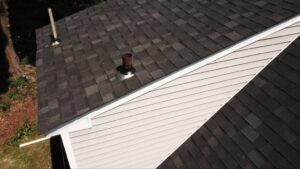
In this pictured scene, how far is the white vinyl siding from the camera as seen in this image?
6.66 meters

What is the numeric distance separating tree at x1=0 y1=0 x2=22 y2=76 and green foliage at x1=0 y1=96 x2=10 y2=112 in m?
2.19

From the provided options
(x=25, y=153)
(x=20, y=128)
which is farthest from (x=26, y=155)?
(x=20, y=128)

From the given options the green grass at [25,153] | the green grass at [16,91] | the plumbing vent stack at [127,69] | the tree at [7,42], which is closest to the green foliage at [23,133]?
the green grass at [25,153]

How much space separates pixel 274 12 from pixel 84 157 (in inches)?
224

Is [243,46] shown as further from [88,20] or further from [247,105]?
[88,20]

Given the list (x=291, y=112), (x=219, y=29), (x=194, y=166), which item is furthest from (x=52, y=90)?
(x=291, y=112)

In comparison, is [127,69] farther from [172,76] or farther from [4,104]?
[4,104]

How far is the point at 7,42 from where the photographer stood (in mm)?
16641

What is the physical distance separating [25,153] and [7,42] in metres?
7.38

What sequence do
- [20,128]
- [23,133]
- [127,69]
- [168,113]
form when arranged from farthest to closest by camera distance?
[20,128] → [23,133] → [168,113] → [127,69]

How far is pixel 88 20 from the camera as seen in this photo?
1085 centimetres

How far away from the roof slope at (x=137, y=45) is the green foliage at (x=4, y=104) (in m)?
6.02

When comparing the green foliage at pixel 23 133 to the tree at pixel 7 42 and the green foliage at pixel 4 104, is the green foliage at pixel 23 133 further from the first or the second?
the tree at pixel 7 42

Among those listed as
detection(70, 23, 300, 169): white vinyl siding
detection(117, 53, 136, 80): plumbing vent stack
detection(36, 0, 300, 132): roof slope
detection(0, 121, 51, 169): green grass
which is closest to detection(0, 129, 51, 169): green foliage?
detection(0, 121, 51, 169): green grass
